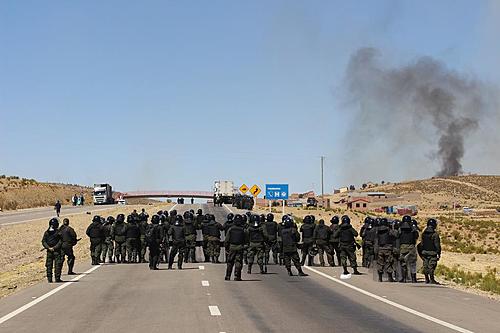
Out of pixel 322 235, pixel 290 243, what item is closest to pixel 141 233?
pixel 322 235

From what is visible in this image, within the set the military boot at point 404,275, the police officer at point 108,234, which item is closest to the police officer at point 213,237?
the police officer at point 108,234

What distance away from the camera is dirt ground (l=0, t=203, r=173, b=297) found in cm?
2240


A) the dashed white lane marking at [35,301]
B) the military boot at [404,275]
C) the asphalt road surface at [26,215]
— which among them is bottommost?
the dashed white lane marking at [35,301]

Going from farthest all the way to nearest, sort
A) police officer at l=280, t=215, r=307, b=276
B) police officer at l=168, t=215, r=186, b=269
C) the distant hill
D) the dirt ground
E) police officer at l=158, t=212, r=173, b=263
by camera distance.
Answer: the distant hill, police officer at l=158, t=212, r=173, b=263, police officer at l=168, t=215, r=186, b=269, the dirt ground, police officer at l=280, t=215, r=307, b=276

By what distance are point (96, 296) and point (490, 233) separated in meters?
53.6

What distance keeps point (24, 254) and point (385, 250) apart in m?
21.0

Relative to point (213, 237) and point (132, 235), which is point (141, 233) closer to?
point (132, 235)

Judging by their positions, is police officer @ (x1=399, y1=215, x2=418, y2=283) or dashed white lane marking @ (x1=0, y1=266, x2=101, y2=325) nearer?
dashed white lane marking @ (x1=0, y1=266, x2=101, y2=325)

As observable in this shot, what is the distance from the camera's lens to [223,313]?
45.7 feet

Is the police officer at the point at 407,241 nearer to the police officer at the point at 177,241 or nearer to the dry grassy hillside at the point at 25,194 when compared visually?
the police officer at the point at 177,241

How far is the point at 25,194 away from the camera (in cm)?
11594

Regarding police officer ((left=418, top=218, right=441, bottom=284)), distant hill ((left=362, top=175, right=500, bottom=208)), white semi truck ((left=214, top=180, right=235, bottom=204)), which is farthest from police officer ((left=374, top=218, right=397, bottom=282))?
distant hill ((left=362, top=175, right=500, bottom=208))

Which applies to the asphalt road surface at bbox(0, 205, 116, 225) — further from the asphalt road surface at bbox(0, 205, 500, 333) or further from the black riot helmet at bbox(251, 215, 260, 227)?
the asphalt road surface at bbox(0, 205, 500, 333)

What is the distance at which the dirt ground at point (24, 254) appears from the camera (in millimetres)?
22403
